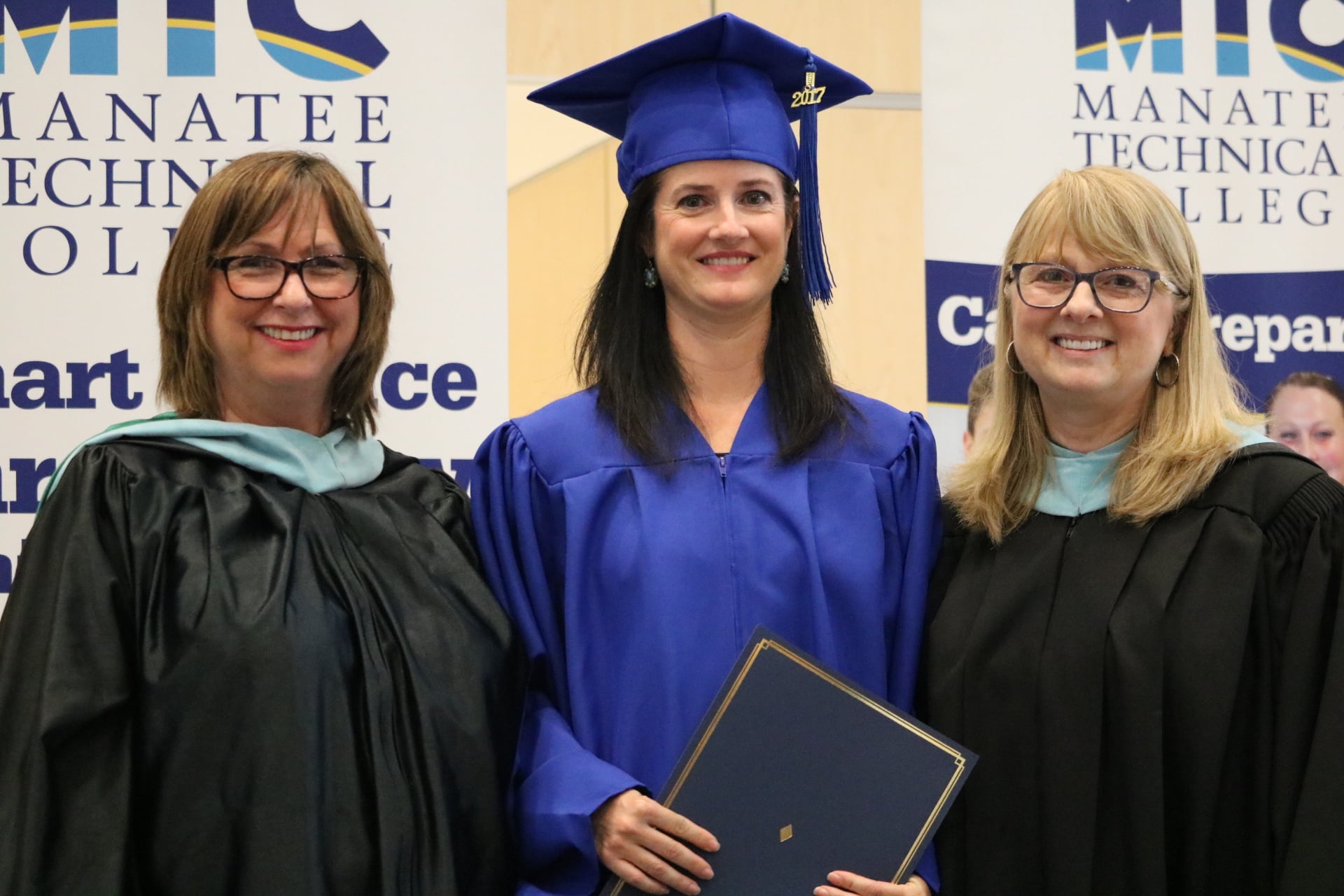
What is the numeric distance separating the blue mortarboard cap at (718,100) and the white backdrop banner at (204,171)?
1309 mm

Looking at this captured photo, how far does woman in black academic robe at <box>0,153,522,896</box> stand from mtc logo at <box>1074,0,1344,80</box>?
272 cm

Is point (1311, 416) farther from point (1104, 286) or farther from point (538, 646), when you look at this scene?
point (538, 646)

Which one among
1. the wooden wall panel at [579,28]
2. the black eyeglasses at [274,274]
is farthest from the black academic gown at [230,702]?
the wooden wall panel at [579,28]

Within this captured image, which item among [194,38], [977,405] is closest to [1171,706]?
[977,405]

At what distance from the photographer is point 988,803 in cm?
245

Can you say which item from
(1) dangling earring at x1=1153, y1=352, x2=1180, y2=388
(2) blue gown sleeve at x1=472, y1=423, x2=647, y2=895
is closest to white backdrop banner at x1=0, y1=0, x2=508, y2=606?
(2) blue gown sleeve at x1=472, y1=423, x2=647, y2=895

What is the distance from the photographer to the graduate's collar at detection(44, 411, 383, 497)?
2.34 m

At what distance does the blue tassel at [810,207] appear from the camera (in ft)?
8.92

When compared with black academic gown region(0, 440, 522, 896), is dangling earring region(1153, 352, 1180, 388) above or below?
above

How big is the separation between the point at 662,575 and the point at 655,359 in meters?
0.45

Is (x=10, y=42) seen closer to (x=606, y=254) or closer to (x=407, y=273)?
(x=407, y=273)

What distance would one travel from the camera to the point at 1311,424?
14.5 ft

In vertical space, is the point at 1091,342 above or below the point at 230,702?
above

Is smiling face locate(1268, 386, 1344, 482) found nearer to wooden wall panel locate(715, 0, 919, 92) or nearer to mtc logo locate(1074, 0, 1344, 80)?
mtc logo locate(1074, 0, 1344, 80)
